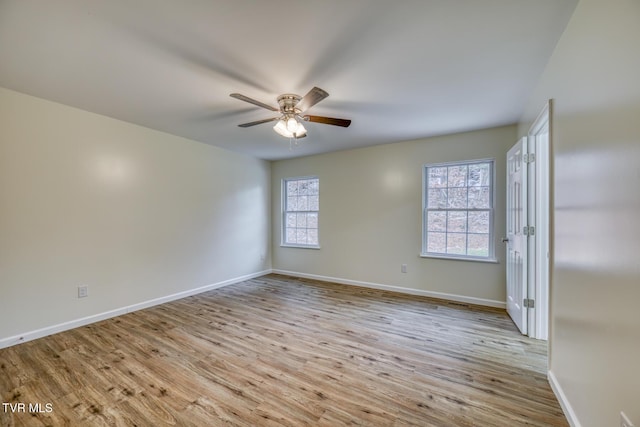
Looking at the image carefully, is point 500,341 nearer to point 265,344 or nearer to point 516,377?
point 516,377

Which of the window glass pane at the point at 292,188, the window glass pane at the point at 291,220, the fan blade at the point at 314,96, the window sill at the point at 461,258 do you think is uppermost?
the fan blade at the point at 314,96

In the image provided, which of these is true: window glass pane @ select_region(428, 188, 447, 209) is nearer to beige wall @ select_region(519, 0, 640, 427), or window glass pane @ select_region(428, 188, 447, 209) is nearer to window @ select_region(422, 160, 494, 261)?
window @ select_region(422, 160, 494, 261)

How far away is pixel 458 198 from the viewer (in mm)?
3844

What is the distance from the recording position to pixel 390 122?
3293 millimetres

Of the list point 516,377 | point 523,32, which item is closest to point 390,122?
point 523,32

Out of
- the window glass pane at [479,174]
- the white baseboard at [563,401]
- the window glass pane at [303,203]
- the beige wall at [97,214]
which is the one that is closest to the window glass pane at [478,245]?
the window glass pane at [479,174]

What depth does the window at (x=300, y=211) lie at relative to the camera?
17.0ft

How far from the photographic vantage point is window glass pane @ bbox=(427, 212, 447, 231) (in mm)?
3941

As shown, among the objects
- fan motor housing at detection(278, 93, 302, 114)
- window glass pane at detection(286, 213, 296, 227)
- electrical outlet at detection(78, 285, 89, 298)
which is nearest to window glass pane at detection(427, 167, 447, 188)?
fan motor housing at detection(278, 93, 302, 114)

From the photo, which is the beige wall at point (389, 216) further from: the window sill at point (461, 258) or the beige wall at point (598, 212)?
the beige wall at point (598, 212)

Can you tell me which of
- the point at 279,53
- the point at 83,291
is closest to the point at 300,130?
the point at 279,53

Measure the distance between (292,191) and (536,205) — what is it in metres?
4.04

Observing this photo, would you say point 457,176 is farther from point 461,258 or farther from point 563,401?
point 563,401

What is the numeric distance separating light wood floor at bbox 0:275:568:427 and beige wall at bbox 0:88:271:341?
424 mm
